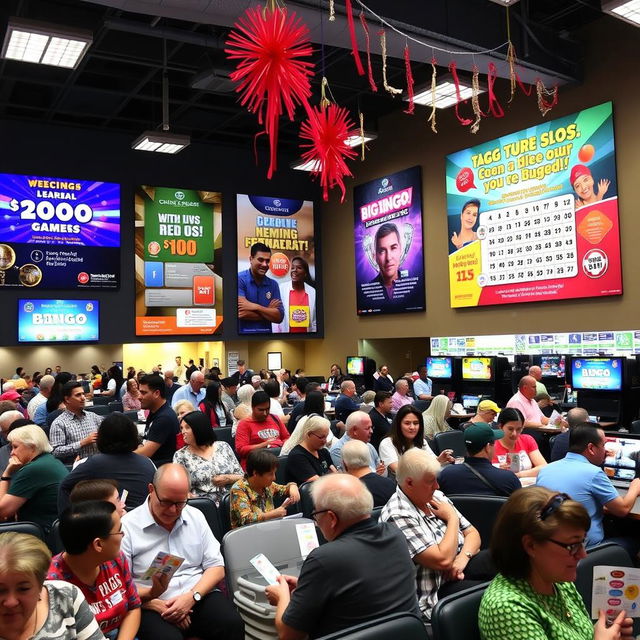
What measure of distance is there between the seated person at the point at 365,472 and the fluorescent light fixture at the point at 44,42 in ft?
22.4

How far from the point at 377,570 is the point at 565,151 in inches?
423

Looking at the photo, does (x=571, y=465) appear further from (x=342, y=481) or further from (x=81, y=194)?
(x=81, y=194)

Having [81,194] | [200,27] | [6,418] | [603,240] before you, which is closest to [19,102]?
[81,194]

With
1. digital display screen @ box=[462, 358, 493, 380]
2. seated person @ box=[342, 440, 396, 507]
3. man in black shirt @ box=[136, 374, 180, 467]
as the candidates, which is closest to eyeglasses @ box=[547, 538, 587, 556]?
seated person @ box=[342, 440, 396, 507]

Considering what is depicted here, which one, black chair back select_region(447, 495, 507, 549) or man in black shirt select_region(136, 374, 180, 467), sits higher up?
man in black shirt select_region(136, 374, 180, 467)

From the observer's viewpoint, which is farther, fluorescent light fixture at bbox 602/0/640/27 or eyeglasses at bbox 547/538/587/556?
fluorescent light fixture at bbox 602/0/640/27

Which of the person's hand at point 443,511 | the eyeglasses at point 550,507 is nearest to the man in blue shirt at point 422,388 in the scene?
the person's hand at point 443,511

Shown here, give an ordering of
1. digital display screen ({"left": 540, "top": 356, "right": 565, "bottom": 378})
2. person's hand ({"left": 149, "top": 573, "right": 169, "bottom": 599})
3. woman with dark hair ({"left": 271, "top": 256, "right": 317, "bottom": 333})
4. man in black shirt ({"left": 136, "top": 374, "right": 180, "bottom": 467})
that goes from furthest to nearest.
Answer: woman with dark hair ({"left": 271, "top": 256, "right": 317, "bottom": 333})
digital display screen ({"left": 540, "top": 356, "right": 565, "bottom": 378})
man in black shirt ({"left": 136, "top": 374, "right": 180, "bottom": 467})
person's hand ({"left": 149, "top": 573, "right": 169, "bottom": 599})

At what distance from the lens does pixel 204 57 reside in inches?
460

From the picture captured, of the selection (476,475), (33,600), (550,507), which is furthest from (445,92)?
(33,600)

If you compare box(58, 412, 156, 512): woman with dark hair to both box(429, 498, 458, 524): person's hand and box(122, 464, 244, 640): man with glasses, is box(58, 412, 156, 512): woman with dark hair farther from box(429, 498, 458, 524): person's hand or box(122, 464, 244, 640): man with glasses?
box(429, 498, 458, 524): person's hand

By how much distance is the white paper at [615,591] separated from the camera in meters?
1.89

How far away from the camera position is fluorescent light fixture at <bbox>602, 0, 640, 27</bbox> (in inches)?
278

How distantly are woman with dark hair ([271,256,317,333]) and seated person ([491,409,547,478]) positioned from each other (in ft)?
39.3
